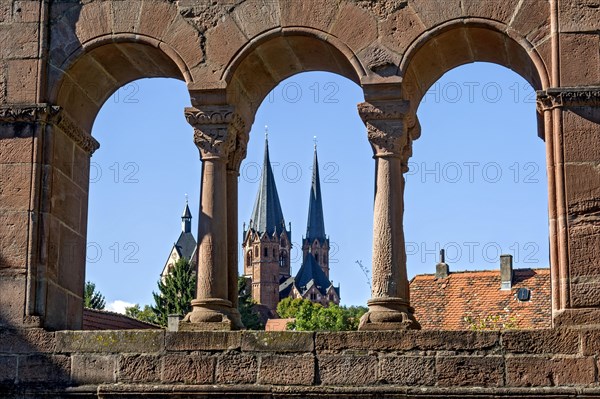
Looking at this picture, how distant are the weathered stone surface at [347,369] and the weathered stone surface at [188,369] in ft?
3.53

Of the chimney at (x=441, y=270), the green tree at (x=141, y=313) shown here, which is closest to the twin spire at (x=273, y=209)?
the green tree at (x=141, y=313)

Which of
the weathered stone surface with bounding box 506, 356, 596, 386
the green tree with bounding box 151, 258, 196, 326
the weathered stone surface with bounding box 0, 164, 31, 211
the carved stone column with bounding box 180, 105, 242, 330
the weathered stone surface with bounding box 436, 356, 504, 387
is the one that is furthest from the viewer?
the green tree with bounding box 151, 258, 196, 326

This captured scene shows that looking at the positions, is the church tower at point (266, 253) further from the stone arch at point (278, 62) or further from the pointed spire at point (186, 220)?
the stone arch at point (278, 62)

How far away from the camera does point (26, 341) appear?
1270cm

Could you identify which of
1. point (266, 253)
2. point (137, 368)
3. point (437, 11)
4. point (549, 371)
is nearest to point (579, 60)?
point (437, 11)

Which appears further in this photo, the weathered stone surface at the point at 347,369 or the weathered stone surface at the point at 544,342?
the weathered stone surface at the point at 347,369

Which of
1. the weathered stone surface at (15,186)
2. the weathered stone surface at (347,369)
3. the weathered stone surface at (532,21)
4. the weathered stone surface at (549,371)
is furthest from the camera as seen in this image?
the weathered stone surface at (15,186)

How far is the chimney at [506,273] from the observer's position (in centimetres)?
3959

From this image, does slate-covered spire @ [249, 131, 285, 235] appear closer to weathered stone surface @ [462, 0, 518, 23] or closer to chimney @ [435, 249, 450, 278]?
chimney @ [435, 249, 450, 278]

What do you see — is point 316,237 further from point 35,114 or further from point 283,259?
point 35,114

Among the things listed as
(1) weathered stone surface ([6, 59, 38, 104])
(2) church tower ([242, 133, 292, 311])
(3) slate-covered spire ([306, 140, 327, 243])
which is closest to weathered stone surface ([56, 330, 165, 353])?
(1) weathered stone surface ([6, 59, 38, 104])

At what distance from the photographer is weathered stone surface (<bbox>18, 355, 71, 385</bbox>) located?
41.3ft

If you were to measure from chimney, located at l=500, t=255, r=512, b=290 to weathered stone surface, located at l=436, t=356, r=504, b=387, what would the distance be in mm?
27991

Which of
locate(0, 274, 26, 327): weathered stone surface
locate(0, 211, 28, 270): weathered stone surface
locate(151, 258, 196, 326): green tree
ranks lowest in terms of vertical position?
locate(0, 274, 26, 327): weathered stone surface
